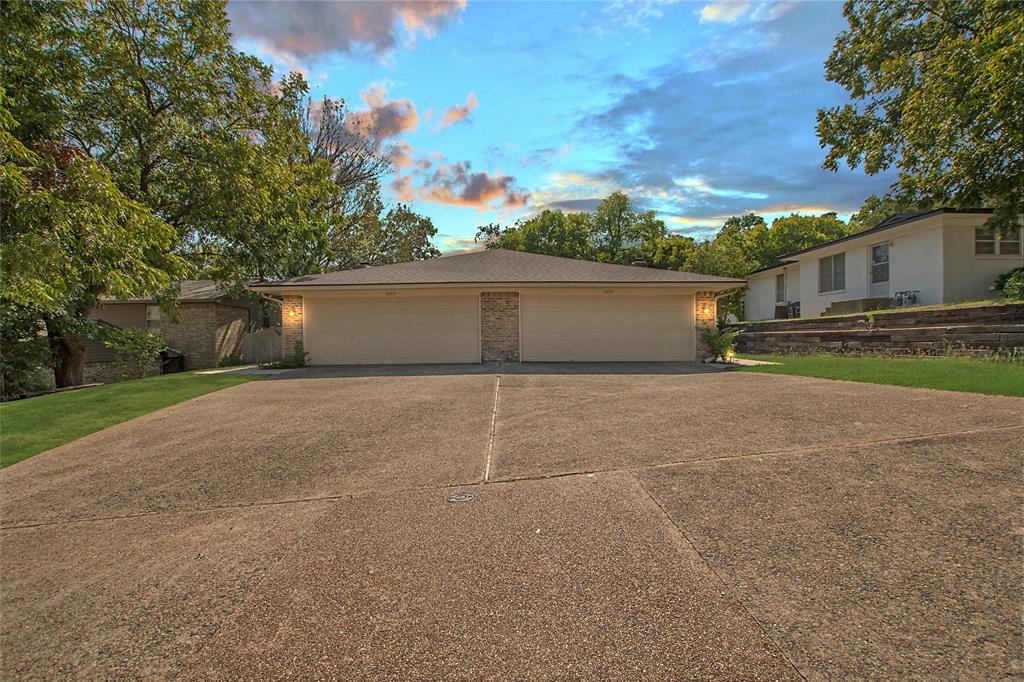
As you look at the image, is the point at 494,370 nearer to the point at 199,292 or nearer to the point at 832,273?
the point at 832,273

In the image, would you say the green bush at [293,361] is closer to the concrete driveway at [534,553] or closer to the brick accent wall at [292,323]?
the brick accent wall at [292,323]

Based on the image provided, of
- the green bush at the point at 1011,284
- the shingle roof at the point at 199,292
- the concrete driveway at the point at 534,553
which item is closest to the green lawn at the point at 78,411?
the concrete driveway at the point at 534,553

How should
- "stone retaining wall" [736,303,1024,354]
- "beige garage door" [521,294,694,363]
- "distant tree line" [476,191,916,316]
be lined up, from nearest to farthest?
"stone retaining wall" [736,303,1024,354] < "beige garage door" [521,294,694,363] < "distant tree line" [476,191,916,316]

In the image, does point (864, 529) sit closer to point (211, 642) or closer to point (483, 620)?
point (483, 620)

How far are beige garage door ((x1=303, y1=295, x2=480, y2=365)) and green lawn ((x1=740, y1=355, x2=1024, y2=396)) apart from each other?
8.00 metres

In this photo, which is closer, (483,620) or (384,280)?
(483,620)

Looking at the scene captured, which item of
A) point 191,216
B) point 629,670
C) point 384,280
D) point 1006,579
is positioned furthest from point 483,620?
point 191,216

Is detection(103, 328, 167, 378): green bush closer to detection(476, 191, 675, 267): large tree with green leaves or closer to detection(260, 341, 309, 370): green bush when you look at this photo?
detection(260, 341, 309, 370): green bush

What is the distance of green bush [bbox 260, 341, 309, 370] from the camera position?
14.6 meters

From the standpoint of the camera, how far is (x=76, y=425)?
719 centimetres

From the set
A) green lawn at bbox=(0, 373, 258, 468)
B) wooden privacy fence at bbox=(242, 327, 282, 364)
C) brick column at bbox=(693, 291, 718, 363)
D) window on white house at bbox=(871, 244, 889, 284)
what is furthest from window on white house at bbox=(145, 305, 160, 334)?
window on white house at bbox=(871, 244, 889, 284)

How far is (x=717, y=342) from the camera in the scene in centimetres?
1456

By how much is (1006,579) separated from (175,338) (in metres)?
24.3

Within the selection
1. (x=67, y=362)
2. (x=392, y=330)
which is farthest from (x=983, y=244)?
(x=67, y=362)
